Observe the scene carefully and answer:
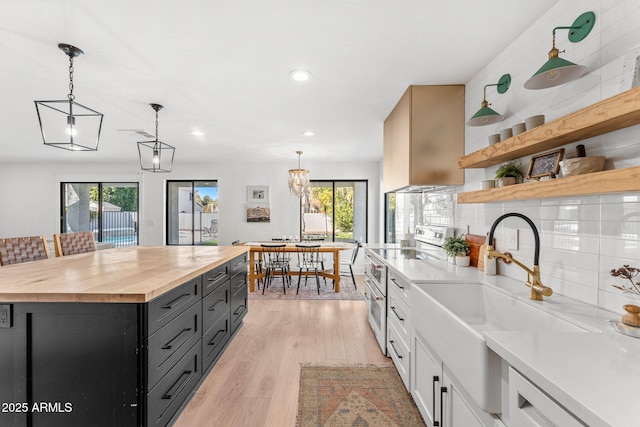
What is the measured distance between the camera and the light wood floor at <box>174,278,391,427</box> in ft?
6.30

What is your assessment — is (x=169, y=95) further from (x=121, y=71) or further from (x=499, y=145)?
(x=499, y=145)

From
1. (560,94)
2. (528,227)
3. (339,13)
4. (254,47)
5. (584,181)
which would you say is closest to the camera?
(584,181)

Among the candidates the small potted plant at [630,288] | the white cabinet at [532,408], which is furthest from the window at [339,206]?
the white cabinet at [532,408]

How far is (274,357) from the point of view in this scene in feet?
8.71

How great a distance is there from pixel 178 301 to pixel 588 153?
229cm

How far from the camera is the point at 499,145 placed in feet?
5.76

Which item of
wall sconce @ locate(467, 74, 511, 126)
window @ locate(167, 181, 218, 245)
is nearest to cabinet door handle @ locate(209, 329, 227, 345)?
wall sconce @ locate(467, 74, 511, 126)

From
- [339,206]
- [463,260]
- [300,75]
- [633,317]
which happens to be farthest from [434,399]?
[339,206]

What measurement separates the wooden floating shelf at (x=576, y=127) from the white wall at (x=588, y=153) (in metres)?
0.10

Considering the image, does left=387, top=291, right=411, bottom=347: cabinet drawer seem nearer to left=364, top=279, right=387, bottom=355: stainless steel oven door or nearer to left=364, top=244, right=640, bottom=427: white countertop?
left=364, top=279, right=387, bottom=355: stainless steel oven door

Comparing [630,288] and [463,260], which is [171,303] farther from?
[630,288]

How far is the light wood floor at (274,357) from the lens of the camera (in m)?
1.92

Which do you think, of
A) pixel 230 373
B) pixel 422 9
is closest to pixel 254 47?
pixel 422 9

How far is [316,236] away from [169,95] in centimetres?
406
